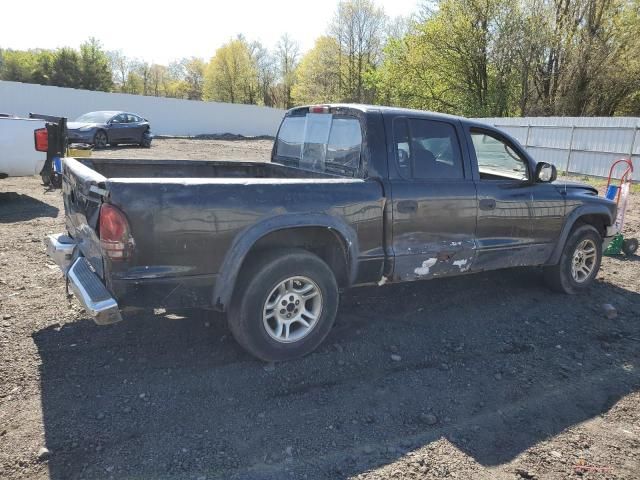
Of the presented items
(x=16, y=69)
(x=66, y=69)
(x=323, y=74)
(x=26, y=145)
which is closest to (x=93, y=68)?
(x=66, y=69)

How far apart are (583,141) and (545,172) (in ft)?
49.0

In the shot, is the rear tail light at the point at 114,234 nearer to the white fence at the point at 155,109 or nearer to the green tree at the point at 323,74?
the white fence at the point at 155,109

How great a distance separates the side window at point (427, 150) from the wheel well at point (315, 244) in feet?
2.80

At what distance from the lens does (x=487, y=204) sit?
14.9ft

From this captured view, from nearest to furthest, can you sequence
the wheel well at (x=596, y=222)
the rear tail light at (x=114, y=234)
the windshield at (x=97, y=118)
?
the rear tail light at (x=114, y=234) < the wheel well at (x=596, y=222) < the windshield at (x=97, y=118)

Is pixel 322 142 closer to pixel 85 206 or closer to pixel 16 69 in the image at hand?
pixel 85 206

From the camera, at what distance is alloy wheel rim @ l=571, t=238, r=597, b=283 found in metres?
5.50

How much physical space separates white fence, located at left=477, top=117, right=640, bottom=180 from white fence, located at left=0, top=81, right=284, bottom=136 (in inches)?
891

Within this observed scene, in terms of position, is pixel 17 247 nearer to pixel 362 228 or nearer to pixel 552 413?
pixel 362 228

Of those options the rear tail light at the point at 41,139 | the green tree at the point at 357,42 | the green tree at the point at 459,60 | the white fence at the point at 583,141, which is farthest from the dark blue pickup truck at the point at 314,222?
the green tree at the point at 357,42

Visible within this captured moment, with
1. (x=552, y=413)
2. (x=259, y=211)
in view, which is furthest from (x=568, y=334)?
(x=259, y=211)

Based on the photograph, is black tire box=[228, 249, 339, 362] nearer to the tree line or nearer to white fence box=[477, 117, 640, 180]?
white fence box=[477, 117, 640, 180]

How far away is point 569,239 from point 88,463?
4946 mm

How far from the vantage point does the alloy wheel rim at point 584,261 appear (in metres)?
5.50
